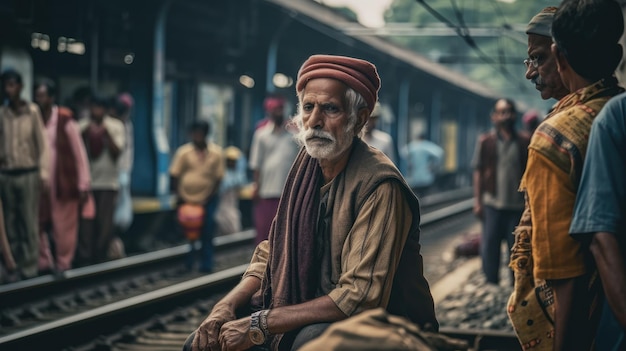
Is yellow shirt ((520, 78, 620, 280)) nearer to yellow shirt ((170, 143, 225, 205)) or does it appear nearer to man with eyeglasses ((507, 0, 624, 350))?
man with eyeglasses ((507, 0, 624, 350))

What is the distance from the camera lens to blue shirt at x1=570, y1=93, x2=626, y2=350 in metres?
2.46

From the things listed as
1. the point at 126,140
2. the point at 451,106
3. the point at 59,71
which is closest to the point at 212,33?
the point at 59,71

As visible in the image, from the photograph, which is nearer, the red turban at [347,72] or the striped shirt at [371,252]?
the striped shirt at [371,252]

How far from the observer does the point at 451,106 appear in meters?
35.0

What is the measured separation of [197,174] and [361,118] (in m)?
7.23

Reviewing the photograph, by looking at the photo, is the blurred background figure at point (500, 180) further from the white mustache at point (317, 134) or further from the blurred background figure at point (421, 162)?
the blurred background figure at point (421, 162)

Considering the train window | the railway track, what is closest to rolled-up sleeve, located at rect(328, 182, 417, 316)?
the railway track

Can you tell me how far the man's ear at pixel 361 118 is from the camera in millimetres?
3391

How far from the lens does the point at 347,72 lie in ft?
10.9

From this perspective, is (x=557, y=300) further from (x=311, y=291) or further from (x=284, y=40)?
(x=284, y=40)

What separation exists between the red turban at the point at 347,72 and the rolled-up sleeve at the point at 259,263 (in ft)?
2.07

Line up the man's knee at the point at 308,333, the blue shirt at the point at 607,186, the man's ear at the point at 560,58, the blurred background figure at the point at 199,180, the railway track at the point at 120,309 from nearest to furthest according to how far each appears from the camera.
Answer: the blue shirt at the point at 607,186, the man's ear at the point at 560,58, the man's knee at the point at 308,333, the railway track at the point at 120,309, the blurred background figure at the point at 199,180

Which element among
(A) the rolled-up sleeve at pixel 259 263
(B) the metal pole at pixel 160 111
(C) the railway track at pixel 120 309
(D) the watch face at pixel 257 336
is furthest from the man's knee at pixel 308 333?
(B) the metal pole at pixel 160 111

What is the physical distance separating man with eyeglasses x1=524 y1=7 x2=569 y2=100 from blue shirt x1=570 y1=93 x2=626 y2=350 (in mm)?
624
